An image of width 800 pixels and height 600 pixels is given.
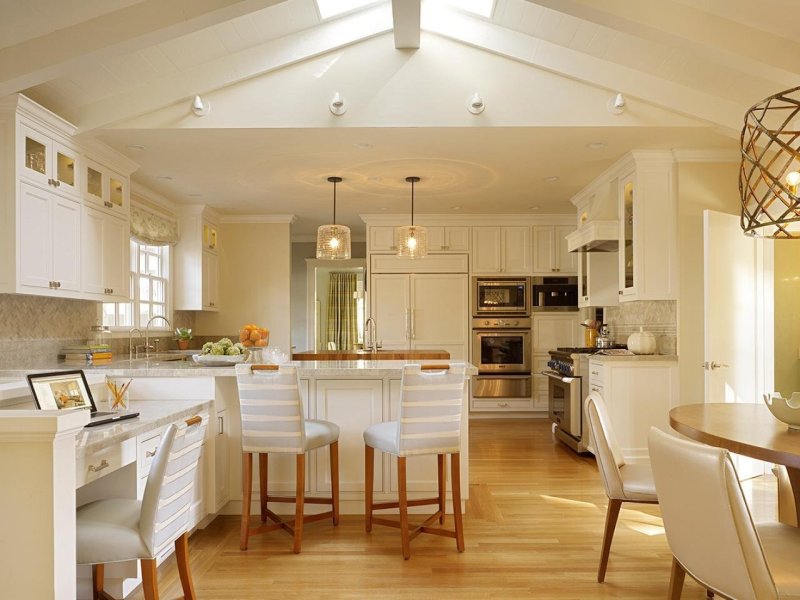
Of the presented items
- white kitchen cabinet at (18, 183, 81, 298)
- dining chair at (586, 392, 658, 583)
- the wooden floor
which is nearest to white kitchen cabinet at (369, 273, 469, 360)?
the wooden floor

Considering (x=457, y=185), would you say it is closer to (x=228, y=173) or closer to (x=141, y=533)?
(x=228, y=173)

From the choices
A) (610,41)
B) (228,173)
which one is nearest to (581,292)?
(610,41)

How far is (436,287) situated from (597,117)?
11.7ft

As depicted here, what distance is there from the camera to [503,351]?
7102mm

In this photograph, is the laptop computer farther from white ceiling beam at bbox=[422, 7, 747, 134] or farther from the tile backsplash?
the tile backsplash

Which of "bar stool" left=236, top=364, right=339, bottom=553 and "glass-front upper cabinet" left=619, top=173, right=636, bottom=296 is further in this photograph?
"glass-front upper cabinet" left=619, top=173, right=636, bottom=296

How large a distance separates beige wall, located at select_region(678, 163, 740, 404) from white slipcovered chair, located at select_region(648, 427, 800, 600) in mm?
2857

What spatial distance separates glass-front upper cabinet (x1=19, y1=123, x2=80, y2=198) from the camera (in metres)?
3.47

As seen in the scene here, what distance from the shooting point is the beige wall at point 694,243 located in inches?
177

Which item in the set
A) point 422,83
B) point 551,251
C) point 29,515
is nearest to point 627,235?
point 422,83

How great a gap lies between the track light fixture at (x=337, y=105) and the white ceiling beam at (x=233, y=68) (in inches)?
12.7

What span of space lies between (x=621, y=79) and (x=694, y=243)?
1.48 m

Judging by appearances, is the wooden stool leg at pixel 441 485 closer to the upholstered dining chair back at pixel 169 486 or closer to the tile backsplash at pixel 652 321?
the upholstered dining chair back at pixel 169 486

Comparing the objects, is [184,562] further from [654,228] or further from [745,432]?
[654,228]
